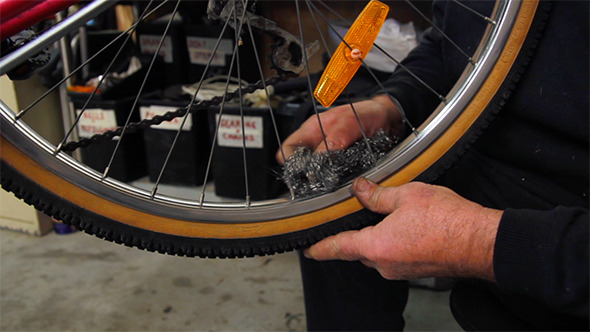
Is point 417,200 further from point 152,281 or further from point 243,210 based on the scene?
point 152,281

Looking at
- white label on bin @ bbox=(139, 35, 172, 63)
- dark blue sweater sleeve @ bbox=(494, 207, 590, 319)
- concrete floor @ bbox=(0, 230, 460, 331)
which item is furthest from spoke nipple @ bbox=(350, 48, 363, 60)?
white label on bin @ bbox=(139, 35, 172, 63)

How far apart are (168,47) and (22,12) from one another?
1.01 meters

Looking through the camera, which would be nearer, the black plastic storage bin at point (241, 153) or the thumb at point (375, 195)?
the thumb at point (375, 195)

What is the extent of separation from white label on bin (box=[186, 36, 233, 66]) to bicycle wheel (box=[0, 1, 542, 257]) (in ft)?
2.65

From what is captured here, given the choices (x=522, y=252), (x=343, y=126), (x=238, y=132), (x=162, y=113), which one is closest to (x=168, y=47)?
(x=162, y=113)

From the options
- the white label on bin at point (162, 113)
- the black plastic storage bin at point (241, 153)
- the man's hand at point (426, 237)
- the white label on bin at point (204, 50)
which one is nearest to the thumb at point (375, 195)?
the man's hand at point (426, 237)

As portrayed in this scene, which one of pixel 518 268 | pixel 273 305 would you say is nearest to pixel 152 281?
pixel 273 305

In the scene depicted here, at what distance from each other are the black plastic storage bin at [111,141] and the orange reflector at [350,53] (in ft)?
2.79

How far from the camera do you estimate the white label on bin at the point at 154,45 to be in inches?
55.2

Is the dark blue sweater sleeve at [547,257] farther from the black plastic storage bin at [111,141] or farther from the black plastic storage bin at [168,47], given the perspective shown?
the black plastic storage bin at [168,47]

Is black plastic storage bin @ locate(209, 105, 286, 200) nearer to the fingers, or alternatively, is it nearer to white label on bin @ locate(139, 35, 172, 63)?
white label on bin @ locate(139, 35, 172, 63)

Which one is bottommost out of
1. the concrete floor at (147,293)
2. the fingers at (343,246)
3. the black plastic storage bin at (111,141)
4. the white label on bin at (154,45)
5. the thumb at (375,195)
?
the concrete floor at (147,293)

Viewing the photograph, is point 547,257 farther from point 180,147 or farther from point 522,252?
point 180,147

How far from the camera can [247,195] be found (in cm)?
55
